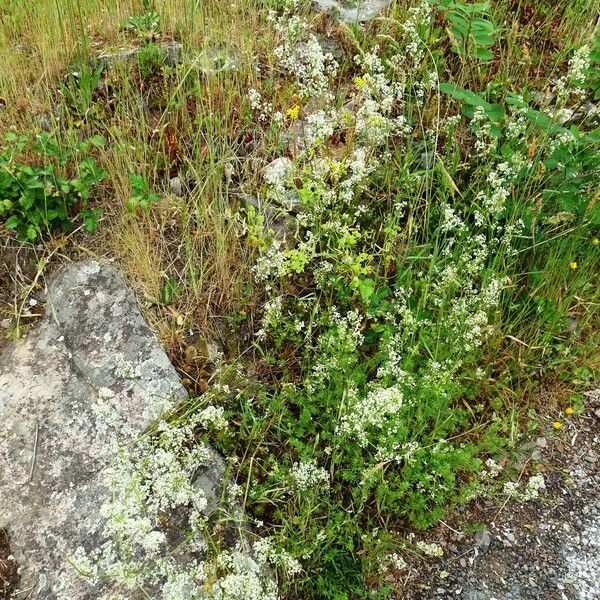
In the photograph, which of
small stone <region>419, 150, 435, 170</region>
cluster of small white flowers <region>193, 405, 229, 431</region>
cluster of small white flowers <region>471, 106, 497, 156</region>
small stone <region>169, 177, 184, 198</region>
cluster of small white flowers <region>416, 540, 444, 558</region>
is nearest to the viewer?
cluster of small white flowers <region>416, 540, 444, 558</region>

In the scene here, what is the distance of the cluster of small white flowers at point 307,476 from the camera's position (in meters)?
2.83

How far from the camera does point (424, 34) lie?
4.20 meters

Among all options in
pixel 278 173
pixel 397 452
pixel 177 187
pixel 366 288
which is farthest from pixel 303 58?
pixel 397 452

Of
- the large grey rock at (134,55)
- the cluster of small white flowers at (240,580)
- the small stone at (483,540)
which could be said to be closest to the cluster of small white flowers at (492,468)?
the small stone at (483,540)

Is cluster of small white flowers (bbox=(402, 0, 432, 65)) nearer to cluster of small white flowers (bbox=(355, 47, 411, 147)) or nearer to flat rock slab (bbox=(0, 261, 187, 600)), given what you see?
cluster of small white flowers (bbox=(355, 47, 411, 147))

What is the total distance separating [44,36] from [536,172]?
130 inches

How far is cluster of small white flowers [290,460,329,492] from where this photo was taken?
9.27ft

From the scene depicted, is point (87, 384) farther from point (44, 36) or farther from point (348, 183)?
point (44, 36)

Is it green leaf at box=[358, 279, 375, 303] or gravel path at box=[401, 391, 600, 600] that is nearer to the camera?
gravel path at box=[401, 391, 600, 600]

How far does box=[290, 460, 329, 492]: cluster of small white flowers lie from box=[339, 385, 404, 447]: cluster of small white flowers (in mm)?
224

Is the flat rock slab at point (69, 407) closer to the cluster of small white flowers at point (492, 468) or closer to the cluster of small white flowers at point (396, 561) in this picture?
the cluster of small white flowers at point (396, 561)

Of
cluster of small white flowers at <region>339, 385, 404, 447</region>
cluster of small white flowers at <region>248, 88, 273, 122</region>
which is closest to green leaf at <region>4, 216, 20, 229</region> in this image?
cluster of small white flowers at <region>248, 88, 273, 122</region>

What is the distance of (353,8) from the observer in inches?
184

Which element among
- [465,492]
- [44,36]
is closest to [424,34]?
[44,36]
